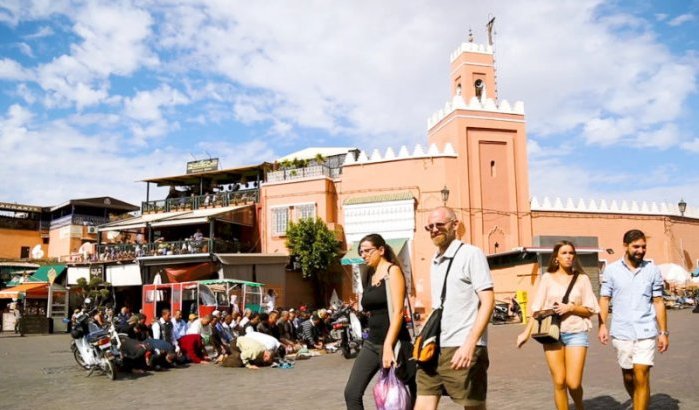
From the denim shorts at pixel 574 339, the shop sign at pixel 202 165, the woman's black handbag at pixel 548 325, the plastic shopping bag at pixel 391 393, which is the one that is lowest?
the plastic shopping bag at pixel 391 393

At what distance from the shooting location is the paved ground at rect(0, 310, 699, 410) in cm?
766

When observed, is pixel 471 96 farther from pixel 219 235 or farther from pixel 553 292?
pixel 553 292

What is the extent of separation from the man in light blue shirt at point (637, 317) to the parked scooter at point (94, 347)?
28.1 feet

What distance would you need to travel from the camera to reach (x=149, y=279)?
101 ft

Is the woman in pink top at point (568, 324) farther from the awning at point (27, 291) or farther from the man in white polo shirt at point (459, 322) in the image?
the awning at point (27, 291)

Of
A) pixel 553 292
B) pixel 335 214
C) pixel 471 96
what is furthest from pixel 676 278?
pixel 553 292

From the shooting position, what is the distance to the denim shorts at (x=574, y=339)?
18.3ft

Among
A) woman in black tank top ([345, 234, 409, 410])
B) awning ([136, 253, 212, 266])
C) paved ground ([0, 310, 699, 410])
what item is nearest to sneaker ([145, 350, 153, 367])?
paved ground ([0, 310, 699, 410])

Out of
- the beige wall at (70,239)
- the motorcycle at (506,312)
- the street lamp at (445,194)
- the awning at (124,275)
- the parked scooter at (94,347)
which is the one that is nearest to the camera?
the parked scooter at (94,347)

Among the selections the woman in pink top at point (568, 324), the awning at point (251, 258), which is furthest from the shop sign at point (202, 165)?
the woman in pink top at point (568, 324)

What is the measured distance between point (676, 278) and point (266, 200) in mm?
20112

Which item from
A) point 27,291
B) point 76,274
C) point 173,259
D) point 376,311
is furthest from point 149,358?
point 76,274

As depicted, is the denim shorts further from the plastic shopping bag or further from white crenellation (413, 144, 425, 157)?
white crenellation (413, 144, 425, 157)

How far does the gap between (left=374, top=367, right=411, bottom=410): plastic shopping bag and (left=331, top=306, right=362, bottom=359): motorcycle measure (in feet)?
31.7
